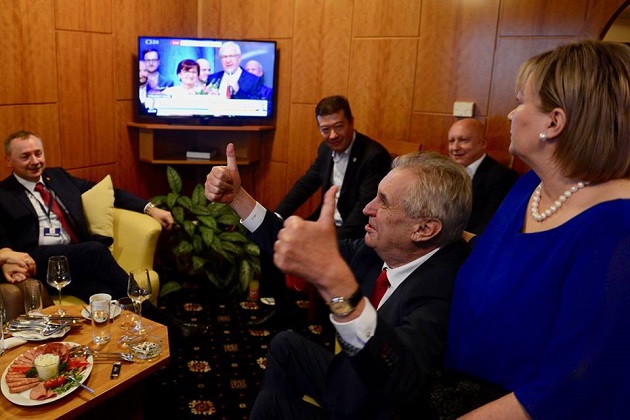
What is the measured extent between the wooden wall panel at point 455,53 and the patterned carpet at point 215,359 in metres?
1.93

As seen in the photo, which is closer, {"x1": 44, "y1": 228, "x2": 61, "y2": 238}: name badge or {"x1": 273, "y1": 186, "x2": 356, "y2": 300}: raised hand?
{"x1": 273, "y1": 186, "x2": 356, "y2": 300}: raised hand

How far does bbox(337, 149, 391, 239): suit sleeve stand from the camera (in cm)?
346

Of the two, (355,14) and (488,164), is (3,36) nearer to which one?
(355,14)

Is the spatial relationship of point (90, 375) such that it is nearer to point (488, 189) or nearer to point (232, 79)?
point (488, 189)

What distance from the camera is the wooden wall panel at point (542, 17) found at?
11.7ft

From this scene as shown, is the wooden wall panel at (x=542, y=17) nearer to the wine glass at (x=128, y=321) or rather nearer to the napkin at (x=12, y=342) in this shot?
the wine glass at (x=128, y=321)

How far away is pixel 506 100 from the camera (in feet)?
12.8

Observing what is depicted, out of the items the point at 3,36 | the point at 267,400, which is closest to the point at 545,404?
the point at 267,400

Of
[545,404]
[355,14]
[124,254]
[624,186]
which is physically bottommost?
[124,254]

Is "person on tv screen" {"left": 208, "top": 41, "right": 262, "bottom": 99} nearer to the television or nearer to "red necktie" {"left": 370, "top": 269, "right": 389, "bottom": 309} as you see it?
the television

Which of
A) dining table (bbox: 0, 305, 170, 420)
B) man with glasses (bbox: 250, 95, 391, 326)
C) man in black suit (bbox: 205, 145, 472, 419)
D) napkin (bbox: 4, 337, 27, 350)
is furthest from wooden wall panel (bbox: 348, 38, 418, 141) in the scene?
napkin (bbox: 4, 337, 27, 350)

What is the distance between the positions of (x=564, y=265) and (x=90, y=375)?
171 cm

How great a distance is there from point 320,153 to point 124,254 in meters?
1.57

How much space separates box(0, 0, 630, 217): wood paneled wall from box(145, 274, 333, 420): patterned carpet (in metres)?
1.35
